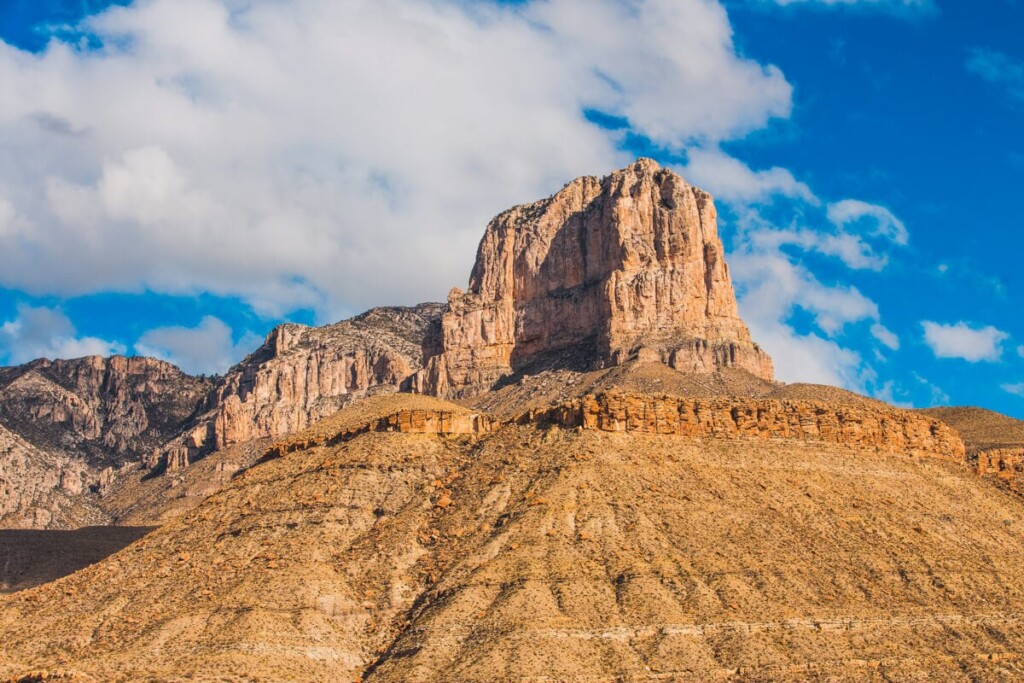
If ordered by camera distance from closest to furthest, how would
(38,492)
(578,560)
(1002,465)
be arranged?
1. (578,560)
2. (1002,465)
3. (38,492)

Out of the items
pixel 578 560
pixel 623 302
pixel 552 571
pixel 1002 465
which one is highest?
pixel 623 302

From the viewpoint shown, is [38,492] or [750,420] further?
[38,492]

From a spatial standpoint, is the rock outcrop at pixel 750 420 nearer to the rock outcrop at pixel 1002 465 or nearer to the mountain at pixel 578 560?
the mountain at pixel 578 560

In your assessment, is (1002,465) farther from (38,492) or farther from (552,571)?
(38,492)

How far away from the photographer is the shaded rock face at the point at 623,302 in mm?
166625

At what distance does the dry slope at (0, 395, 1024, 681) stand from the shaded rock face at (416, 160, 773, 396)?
8931 cm

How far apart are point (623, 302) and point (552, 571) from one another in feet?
387

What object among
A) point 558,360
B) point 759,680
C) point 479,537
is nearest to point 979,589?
point 759,680

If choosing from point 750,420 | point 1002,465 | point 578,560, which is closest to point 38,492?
point 750,420

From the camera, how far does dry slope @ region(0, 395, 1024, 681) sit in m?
52.4

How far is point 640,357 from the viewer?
16012 centimetres

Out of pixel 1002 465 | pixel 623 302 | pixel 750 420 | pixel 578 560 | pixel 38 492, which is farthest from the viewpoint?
pixel 623 302

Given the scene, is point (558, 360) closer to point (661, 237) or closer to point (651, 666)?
point (661, 237)

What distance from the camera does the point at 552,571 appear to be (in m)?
57.3
